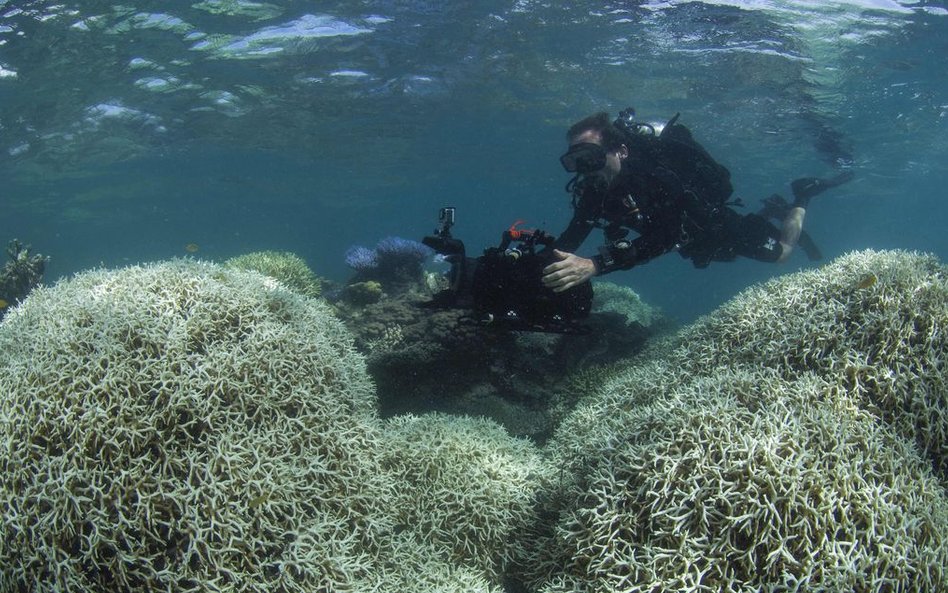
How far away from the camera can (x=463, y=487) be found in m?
4.23

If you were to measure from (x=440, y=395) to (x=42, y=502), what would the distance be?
4.81 meters

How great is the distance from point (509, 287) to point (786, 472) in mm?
3218

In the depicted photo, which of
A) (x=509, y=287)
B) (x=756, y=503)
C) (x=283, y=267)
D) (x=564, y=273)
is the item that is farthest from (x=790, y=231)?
(x=283, y=267)

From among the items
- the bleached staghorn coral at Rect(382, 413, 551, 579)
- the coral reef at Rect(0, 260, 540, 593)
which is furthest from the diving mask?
the coral reef at Rect(0, 260, 540, 593)

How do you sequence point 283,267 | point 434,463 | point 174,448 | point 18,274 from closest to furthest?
point 174,448, point 434,463, point 18,274, point 283,267

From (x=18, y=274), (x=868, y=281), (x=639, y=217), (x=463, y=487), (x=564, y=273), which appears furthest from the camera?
(x=18, y=274)

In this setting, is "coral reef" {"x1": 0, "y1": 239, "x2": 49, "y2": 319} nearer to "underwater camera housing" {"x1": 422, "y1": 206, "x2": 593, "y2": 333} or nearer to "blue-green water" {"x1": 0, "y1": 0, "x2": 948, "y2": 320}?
"blue-green water" {"x1": 0, "y1": 0, "x2": 948, "y2": 320}

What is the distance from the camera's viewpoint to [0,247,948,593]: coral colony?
2.76 m

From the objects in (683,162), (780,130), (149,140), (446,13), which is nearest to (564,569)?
(683,162)

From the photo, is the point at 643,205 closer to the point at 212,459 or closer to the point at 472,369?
the point at 472,369

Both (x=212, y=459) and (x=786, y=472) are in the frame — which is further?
(x=212, y=459)

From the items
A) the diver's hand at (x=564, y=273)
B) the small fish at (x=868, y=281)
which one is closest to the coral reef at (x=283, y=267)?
the diver's hand at (x=564, y=273)

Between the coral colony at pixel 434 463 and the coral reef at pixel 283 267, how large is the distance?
5952 millimetres

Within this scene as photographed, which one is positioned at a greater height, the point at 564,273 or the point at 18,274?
the point at 564,273
